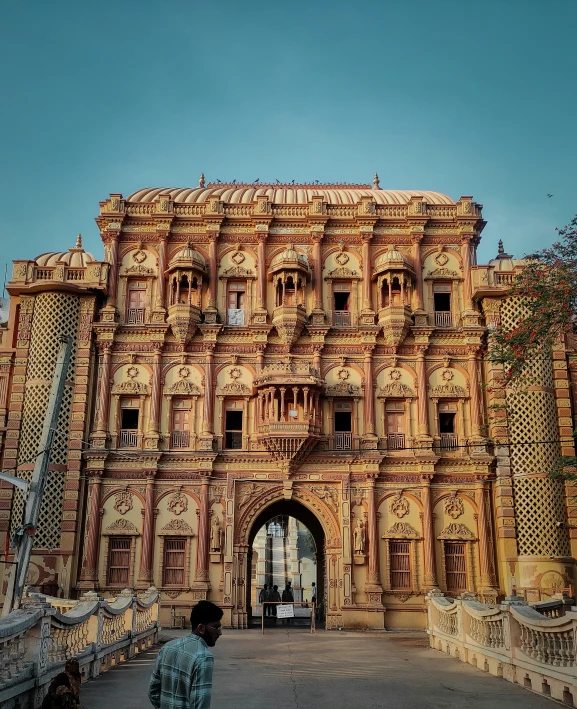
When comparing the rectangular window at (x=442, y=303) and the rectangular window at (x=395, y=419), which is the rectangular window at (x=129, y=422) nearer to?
the rectangular window at (x=395, y=419)

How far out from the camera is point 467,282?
1126 inches

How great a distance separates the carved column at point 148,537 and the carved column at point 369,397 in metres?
7.70

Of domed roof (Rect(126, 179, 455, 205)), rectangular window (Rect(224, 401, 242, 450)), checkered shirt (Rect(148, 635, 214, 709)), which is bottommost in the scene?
checkered shirt (Rect(148, 635, 214, 709))

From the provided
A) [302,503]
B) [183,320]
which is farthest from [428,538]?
[183,320]

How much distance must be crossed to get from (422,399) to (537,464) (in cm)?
449

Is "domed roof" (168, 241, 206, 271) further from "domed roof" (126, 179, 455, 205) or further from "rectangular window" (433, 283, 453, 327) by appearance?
"rectangular window" (433, 283, 453, 327)

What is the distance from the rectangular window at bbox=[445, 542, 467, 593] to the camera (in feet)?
84.7

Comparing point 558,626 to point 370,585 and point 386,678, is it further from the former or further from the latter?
point 370,585

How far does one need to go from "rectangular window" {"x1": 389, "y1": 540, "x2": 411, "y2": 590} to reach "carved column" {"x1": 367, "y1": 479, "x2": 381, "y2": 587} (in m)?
0.58

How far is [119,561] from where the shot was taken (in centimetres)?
2598

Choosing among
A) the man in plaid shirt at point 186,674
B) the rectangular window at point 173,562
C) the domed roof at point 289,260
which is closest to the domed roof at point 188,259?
the domed roof at point 289,260

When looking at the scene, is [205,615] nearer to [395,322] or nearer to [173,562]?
A: [173,562]

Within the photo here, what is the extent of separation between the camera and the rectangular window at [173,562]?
25766mm

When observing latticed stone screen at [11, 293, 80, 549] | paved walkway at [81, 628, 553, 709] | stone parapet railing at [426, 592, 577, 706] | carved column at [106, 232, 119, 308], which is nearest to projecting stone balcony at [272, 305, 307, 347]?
carved column at [106, 232, 119, 308]
